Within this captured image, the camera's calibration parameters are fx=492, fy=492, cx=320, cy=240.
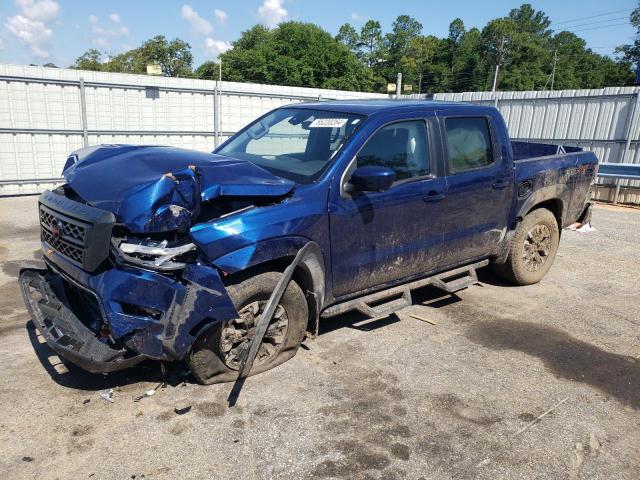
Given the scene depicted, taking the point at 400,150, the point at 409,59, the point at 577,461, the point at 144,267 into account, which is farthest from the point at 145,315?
the point at 409,59

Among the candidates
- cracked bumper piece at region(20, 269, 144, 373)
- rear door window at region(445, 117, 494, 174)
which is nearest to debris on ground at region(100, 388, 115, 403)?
cracked bumper piece at region(20, 269, 144, 373)

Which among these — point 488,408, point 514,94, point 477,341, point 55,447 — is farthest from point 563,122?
point 55,447

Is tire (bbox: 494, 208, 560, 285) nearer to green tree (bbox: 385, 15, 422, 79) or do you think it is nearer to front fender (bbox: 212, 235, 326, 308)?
front fender (bbox: 212, 235, 326, 308)

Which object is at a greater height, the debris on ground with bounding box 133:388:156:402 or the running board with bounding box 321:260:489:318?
the running board with bounding box 321:260:489:318

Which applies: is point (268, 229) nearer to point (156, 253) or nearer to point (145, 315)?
point (156, 253)

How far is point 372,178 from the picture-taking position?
11.6ft

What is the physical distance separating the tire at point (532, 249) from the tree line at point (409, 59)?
176 ft

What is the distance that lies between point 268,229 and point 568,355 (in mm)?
2783

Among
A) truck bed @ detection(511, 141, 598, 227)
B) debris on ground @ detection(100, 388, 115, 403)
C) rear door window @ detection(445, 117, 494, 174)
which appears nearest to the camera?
debris on ground @ detection(100, 388, 115, 403)

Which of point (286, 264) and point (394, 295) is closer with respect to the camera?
point (286, 264)

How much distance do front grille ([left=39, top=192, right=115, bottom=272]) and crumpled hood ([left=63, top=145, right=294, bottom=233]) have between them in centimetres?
9

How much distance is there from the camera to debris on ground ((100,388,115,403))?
3.21 metres

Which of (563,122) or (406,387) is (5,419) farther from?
(563,122)

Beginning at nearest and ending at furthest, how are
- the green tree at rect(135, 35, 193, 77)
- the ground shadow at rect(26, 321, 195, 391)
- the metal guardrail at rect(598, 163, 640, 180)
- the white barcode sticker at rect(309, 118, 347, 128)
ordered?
the ground shadow at rect(26, 321, 195, 391)
the white barcode sticker at rect(309, 118, 347, 128)
the metal guardrail at rect(598, 163, 640, 180)
the green tree at rect(135, 35, 193, 77)
